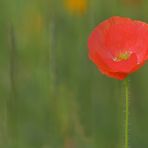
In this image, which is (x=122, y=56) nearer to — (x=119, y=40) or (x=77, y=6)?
(x=119, y=40)

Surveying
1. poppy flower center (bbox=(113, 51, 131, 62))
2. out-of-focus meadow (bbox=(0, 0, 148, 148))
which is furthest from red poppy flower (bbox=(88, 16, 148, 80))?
out-of-focus meadow (bbox=(0, 0, 148, 148))

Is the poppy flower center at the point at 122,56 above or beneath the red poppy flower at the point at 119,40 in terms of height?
beneath

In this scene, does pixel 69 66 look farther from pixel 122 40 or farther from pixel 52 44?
pixel 122 40

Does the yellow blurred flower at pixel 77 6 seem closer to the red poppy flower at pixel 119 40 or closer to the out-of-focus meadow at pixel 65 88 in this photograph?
the out-of-focus meadow at pixel 65 88

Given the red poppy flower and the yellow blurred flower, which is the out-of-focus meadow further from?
the red poppy flower

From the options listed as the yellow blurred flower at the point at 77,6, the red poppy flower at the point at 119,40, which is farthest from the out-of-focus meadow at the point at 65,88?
the red poppy flower at the point at 119,40

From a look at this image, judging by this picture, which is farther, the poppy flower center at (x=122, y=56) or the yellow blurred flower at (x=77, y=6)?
the yellow blurred flower at (x=77, y=6)

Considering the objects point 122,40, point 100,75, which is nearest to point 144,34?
point 122,40
